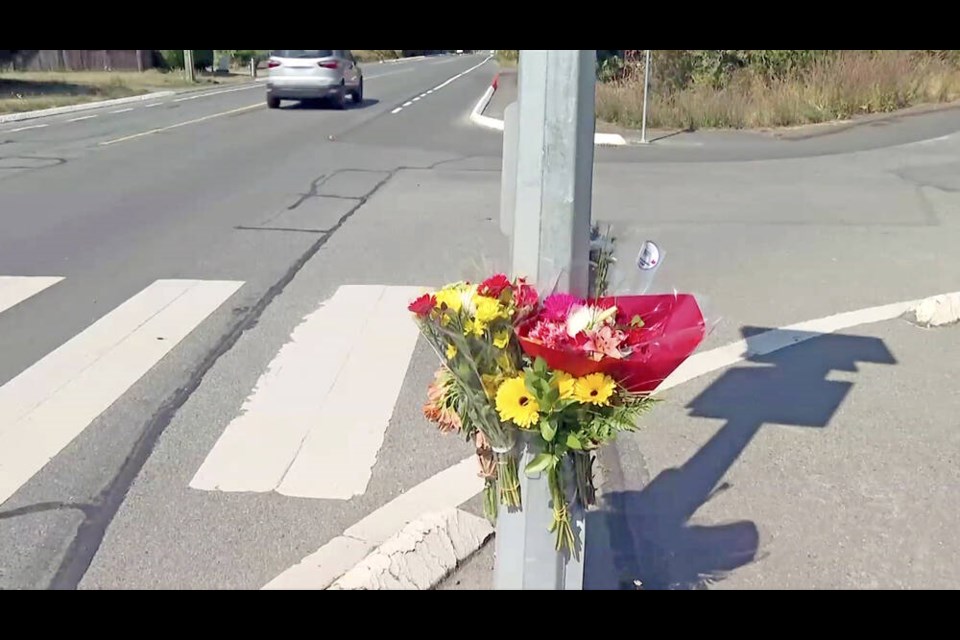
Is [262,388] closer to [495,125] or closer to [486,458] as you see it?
[486,458]

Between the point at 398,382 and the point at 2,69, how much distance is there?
40758mm

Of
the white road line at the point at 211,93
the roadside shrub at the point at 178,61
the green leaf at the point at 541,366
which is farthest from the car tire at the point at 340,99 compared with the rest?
the roadside shrub at the point at 178,61

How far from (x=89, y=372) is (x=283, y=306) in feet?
4.94

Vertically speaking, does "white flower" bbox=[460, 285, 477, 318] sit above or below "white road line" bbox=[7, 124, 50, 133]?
above

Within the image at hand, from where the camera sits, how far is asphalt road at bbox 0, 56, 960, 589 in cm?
359

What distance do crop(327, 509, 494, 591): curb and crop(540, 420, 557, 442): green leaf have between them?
100cm

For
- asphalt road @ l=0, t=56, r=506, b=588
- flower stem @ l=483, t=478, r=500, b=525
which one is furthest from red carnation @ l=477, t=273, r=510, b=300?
asphalt road @ l=0, t=56, r=506, b=588

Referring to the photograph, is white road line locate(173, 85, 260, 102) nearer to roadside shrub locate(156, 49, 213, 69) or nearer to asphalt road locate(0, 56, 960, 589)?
roadside shrub locate(156, 49, 213, 69)

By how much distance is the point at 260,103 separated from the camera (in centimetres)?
2384

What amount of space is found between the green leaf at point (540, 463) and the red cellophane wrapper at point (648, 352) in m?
0.26

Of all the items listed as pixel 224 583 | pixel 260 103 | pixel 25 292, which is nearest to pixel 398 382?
pixel 224 583

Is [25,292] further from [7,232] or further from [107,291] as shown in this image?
[7,232]

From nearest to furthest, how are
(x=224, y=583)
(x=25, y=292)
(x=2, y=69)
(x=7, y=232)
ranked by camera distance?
(x=224, y=583), (x=25, y=292), (x=7, y=232), (x=2, y=69)
